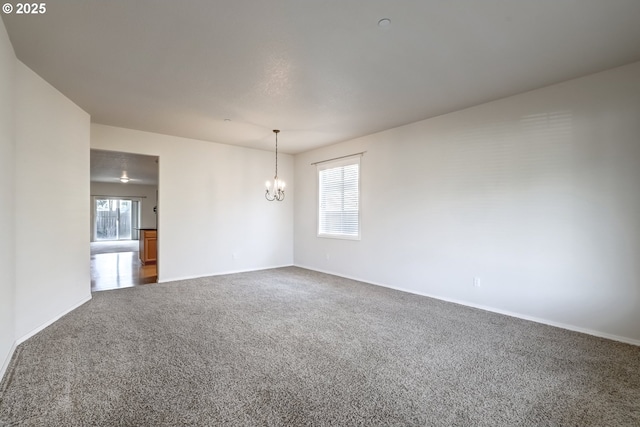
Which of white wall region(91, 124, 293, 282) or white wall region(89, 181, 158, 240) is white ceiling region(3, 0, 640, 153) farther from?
white wall region(89, 181, 158, 240)

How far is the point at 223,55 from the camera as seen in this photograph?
9.55 ft

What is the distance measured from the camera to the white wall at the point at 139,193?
12852mm

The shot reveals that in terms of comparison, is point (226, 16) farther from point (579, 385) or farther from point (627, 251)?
point (627, 251)

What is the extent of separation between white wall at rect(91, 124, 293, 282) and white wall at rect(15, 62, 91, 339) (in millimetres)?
1278

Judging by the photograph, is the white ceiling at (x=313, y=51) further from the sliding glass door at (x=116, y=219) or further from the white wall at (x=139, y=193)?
the sliding glass door at (x=116, y=219)

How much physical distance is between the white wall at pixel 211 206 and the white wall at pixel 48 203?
1.28 metres

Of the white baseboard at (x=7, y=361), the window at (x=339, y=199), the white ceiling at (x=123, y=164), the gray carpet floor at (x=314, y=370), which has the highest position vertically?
the white ceiling at (x=123, y=164)

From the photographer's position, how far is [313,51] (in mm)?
2838

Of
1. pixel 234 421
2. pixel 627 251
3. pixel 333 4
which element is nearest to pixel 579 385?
pixel 627 251

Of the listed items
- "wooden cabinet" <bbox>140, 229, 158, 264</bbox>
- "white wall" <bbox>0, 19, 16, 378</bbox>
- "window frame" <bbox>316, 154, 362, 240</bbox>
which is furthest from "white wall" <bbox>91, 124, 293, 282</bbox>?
"white wall" <bbox>0, 19, 16, 378</bbox>

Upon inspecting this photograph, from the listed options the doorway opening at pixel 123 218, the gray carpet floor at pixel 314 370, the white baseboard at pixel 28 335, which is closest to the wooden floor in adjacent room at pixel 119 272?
the doorway opening at pixel 123 218

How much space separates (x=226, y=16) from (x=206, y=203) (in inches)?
175

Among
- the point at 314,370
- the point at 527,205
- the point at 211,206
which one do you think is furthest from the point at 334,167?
the point at 314,370

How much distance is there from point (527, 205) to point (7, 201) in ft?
17.9
